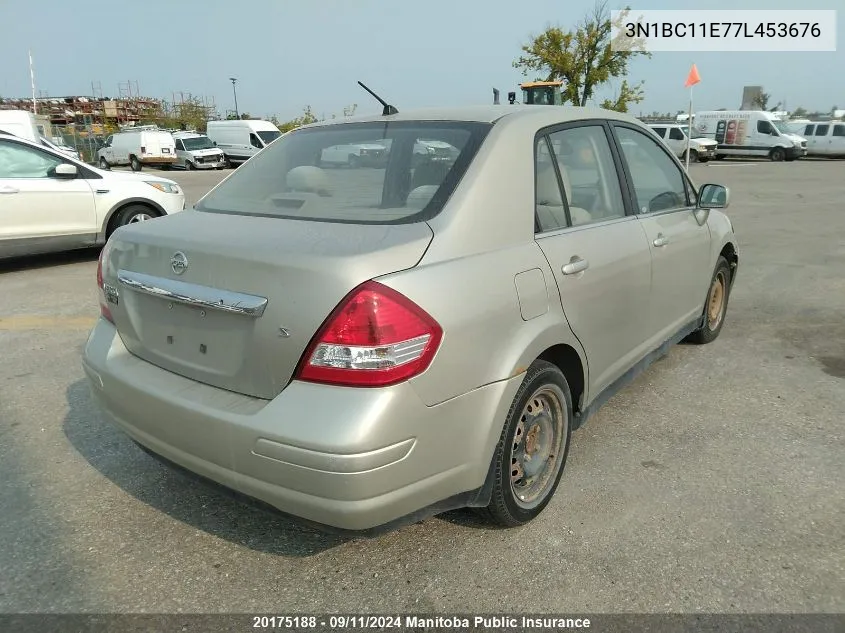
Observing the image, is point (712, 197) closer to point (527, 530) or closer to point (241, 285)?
point (527, 530)

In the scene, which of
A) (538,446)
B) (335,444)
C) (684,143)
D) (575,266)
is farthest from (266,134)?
(335,444)

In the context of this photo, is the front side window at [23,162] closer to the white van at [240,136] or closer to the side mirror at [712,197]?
the side mirror at [712,197]

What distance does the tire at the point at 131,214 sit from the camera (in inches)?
323

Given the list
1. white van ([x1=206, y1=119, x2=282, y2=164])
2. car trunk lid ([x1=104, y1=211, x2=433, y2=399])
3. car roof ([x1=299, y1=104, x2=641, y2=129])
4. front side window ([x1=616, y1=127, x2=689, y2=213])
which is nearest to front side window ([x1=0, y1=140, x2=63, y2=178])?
car roof ([x1=299, y1=104, x2=641, y2=129])

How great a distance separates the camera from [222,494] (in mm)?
2338

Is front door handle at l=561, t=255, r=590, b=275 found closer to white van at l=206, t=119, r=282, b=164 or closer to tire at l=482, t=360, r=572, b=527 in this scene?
tire at l=482, t=360, r=572, b=527

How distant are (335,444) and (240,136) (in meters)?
34.4

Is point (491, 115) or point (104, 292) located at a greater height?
point (491, 115)

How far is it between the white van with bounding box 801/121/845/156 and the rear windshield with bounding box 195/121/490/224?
116 ft

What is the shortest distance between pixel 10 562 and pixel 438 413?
1.76 meters

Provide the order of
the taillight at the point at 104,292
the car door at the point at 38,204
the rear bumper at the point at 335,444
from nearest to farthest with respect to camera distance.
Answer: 1. the rear bumper at the point at 335,444
2. the taillight at the point at 104,292
3. the car door at the point at 38,204

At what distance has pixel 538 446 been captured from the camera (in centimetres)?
281

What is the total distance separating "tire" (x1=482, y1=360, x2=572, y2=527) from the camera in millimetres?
2473

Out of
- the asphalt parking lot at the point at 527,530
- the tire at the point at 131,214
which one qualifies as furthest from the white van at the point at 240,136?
the asphalt parking lot at the point at 527,530
